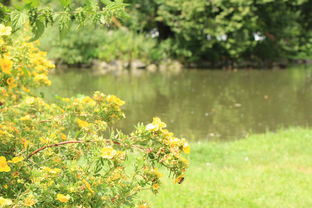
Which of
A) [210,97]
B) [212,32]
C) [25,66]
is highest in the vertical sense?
[25,66]

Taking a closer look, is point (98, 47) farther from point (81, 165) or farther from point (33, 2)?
point (33, 2)

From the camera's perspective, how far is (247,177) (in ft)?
19.2

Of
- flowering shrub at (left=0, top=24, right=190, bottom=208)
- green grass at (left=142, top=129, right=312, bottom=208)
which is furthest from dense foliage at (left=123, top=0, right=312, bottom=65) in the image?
flowering shrub at (left=0, top=24, right=190, bottom=208)

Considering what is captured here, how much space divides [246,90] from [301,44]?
45.3 feet

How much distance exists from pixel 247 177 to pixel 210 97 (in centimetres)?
937

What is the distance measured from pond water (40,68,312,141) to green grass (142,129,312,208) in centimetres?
189

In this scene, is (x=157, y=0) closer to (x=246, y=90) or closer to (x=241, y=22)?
(x=241, y=22)

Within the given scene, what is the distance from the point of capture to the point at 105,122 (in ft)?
9.69

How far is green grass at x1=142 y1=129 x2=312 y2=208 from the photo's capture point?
4809 millimetres

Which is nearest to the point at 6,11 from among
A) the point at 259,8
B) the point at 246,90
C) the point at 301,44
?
the point at 246,90

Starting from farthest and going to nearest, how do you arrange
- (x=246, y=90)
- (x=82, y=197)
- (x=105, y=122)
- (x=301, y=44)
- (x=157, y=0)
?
(x=301, y=44), (x=157, y=0), (x=246, y=90), (x=105, y=122), (x=82, y=197)

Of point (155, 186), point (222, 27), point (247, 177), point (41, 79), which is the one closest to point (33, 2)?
point (155, 186)

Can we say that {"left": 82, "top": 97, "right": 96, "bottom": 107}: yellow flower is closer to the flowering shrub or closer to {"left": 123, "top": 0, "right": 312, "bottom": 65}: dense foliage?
the flowering shrub

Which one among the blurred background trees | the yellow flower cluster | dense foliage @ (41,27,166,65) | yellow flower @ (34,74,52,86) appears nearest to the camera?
the yellow flower cluster
